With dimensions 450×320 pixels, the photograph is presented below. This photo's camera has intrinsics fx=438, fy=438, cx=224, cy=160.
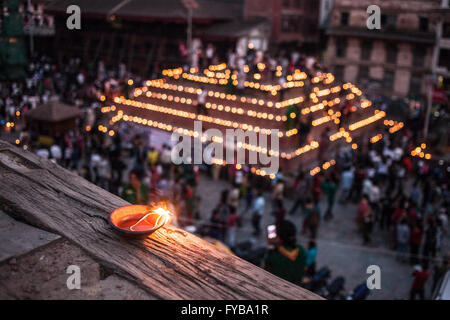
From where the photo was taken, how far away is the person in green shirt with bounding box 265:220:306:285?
4.63 meters

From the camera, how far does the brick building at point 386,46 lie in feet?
89.9

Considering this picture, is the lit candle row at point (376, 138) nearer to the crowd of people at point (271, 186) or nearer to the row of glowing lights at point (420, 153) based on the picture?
the crowd of people at point (271, 186)

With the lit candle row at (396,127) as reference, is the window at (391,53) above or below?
above

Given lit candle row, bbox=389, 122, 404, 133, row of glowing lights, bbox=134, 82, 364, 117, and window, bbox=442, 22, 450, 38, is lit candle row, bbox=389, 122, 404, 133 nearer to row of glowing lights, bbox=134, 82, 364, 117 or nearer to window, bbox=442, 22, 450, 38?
row of glowing lights, bbox=134, 82, 364, 117

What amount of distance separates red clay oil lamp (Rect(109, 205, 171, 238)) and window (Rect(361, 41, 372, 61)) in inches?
1201

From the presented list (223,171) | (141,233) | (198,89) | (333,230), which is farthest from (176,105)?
(141,233)

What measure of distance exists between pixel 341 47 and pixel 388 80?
13.1 feet

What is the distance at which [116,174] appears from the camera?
13.7 meters

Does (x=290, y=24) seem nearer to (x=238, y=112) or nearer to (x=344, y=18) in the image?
(x=344, y=18)

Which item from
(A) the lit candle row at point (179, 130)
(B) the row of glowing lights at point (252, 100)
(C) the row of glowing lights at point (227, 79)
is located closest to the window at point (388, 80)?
(B) the row of glowing lights at point (252, 100)

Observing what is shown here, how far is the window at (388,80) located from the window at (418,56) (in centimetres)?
152

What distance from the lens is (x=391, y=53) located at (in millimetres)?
28938
